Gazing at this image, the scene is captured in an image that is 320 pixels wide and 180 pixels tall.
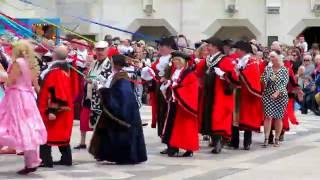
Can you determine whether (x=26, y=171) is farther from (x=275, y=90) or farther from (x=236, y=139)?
(x=275, y=90)

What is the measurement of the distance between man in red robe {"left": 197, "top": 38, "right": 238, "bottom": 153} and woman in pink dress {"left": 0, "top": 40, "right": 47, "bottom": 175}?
3.75 m

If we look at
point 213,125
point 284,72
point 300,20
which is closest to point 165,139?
point 213,125

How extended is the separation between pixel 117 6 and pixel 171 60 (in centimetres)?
2167

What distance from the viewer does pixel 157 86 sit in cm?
1415

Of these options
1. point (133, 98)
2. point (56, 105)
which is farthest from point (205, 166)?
point (56, 105)

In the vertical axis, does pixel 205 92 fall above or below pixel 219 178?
above

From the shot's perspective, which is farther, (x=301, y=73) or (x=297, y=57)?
(x=297, y=57)

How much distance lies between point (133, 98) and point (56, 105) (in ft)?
4.39

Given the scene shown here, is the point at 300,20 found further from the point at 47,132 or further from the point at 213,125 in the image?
the point at 47,132

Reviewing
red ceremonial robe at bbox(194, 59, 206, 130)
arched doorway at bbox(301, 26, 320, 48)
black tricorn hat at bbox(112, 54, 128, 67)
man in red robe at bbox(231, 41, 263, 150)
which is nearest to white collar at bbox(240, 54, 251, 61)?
man in red robe at bbox(231, 41, 263, 150)

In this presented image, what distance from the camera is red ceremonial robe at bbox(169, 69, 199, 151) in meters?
12.9

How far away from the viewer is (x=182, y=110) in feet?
42.5

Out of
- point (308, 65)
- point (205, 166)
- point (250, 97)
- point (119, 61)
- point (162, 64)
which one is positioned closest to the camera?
point (119, 61)

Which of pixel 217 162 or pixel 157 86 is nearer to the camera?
pixel 217 162
